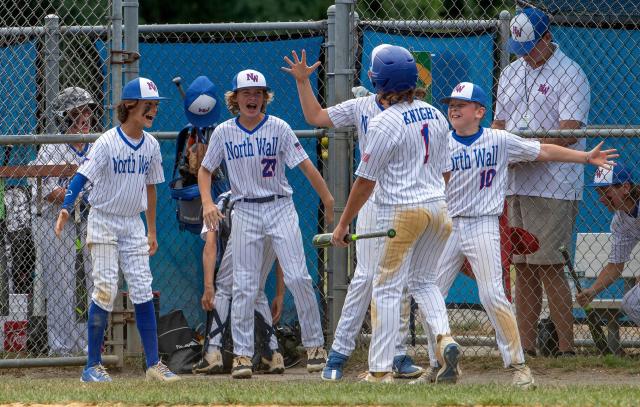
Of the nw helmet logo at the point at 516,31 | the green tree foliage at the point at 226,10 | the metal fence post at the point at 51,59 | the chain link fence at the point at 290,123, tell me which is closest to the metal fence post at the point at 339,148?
the chain link fence at the point at 290,123

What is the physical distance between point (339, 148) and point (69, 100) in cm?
191

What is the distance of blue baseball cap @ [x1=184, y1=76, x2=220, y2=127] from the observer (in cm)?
823

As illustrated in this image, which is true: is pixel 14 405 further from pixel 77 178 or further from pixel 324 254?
pixel 324 254

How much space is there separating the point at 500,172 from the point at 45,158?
331cm

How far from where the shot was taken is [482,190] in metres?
6.95

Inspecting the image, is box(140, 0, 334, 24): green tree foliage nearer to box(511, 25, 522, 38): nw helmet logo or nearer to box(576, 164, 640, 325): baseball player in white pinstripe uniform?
box(511, 25, 522, 38): nw helmet logo

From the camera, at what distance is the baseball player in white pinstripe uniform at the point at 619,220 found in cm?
797

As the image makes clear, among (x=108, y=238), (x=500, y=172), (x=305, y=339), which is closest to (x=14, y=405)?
(x=108, y=238)

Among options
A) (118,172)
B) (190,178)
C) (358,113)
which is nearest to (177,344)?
(190,178)

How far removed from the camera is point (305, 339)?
307 inches

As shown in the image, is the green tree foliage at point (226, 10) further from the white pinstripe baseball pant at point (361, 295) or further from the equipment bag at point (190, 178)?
the white pinstripe baseball pant at point (361, 295)

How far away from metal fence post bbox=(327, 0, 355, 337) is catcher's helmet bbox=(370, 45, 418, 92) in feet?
4.81

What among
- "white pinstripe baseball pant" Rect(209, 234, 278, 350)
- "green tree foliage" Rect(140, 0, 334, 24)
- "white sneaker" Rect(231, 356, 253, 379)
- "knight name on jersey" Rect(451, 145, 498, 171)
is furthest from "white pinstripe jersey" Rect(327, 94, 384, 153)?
"green tree foliage" Rect(140, 0, 334, 24)

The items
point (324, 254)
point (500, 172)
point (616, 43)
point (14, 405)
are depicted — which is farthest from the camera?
point (324, 254)
